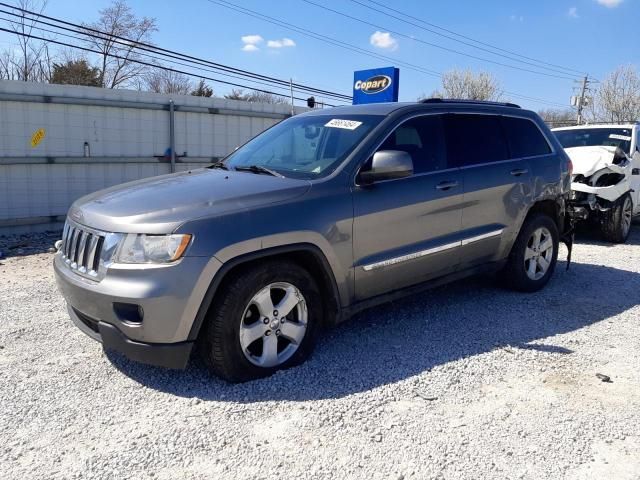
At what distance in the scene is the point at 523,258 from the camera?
5121 mm

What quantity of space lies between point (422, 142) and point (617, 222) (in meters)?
5.29

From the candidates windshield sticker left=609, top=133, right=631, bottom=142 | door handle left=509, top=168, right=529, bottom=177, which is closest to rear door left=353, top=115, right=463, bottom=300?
door handle left=509, top=168, right=529, bottom=177

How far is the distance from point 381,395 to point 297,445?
0.71 metres

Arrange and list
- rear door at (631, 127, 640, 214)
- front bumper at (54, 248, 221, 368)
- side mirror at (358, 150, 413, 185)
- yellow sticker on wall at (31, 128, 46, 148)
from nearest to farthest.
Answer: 1. front bumper at (54, 248, 221, 368)
2. side mirror at (358, 150, 413, 185)
3. yellow sticker on wall at (31, 128, 46, 148)
4. rear door at (631, 127, 640, 214)

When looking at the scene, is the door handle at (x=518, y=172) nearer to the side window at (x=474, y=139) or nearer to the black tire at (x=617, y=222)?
the side window at (x=474, y=139)

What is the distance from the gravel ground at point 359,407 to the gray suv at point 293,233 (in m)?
0.33

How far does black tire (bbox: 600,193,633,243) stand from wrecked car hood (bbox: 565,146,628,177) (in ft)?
1.69

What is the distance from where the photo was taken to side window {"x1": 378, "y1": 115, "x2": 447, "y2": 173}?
4.05m

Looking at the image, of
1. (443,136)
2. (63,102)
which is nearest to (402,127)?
(443,136)

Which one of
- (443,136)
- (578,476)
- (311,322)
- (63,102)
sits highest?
(63,102)

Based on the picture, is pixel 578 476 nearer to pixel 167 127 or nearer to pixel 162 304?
pixel 162 304

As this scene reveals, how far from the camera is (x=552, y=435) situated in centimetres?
282

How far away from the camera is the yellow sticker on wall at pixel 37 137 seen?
814 cm

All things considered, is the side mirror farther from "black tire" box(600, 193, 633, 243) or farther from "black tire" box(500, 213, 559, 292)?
"black tire" box(600, 193, 633, 243)
